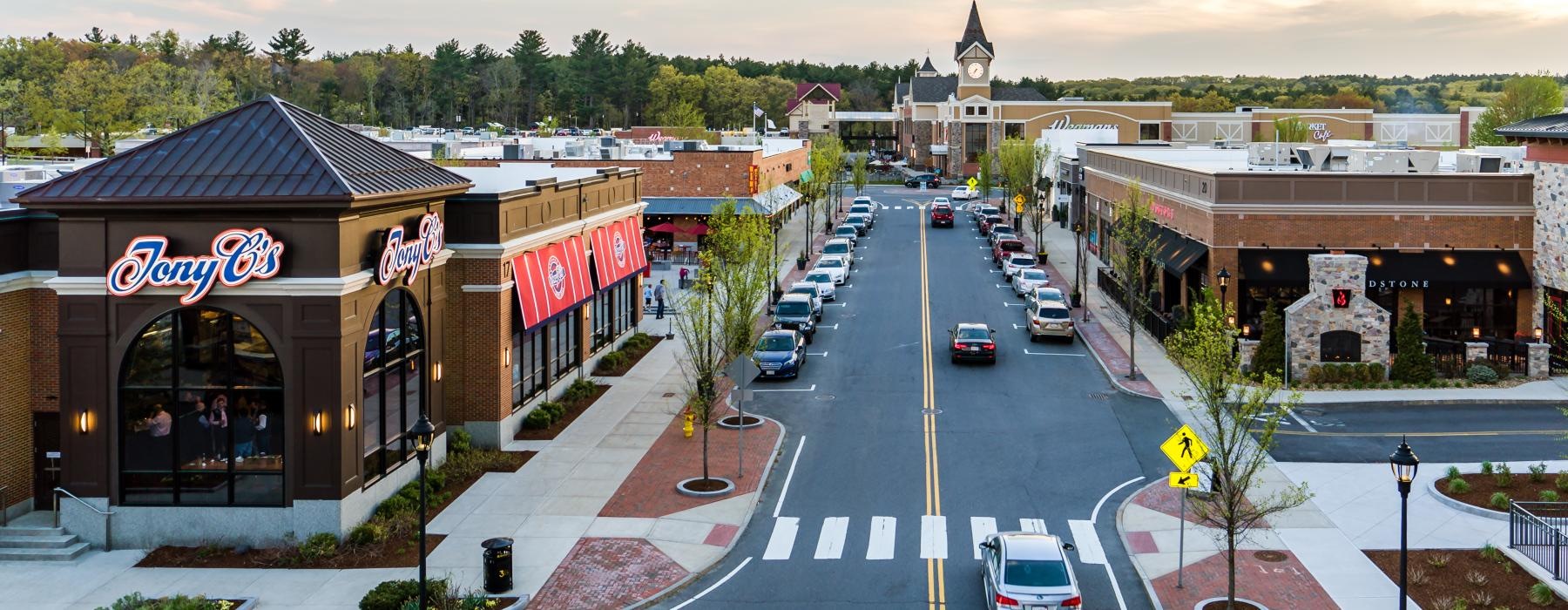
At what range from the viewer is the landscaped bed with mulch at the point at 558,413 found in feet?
109

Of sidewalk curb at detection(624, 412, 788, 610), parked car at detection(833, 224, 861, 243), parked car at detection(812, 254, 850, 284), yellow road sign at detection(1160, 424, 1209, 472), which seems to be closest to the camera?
sidewalk curb at detection(624, 412, 788, 610)

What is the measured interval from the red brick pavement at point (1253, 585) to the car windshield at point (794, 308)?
84.5 ft

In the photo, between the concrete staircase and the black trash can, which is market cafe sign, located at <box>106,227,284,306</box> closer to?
the concrete staircase

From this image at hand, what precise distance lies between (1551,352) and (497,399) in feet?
100

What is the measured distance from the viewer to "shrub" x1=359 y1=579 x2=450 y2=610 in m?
20.2

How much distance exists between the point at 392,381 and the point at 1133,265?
82.2 ft

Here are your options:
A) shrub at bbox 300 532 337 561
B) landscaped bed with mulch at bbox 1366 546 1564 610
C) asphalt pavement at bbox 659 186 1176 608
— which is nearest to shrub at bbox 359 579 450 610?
shrub at bbox 300 532 337 561

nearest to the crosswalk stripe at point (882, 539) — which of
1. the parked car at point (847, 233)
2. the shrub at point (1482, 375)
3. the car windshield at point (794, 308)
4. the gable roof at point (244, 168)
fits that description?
the gable roof at point (244, 168)

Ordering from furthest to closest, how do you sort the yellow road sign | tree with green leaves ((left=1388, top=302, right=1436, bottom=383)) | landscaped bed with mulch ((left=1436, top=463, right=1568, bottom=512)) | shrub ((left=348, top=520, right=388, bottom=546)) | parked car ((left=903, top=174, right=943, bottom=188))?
parked car ((left=903, top=174, right=943, bottom=188)) < tree with green leaves ((left=1388, top=302, right=1436, bottom=383)) < landscaped bed with mulch ((left=1436, top=463, right=1568, bottom=512)) < shrub ((left=348, top=520, right=388, bottom=546)) < the yellow road sign

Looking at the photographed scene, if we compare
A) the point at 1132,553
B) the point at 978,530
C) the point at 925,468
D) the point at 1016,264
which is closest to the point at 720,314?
the point at 925,468

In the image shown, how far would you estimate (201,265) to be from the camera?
23.5 m

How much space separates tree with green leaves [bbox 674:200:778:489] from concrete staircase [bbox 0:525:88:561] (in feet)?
38.4

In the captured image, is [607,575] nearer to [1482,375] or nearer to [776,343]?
[776,343]

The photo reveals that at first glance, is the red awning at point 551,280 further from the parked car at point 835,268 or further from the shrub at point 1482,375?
the shrub at point 1482,375
